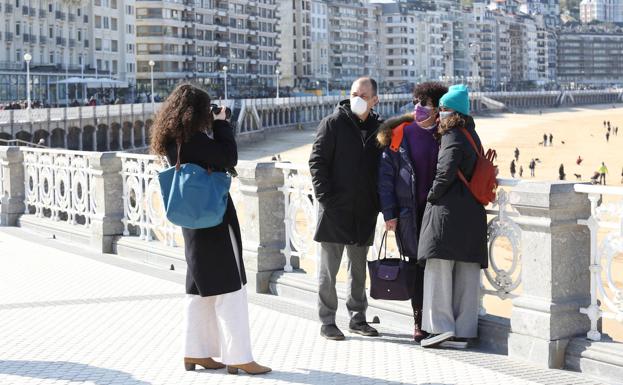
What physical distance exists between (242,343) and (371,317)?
6.35ft

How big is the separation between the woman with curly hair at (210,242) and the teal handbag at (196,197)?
85 mm

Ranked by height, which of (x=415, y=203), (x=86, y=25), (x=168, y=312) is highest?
(x=86, y=25)

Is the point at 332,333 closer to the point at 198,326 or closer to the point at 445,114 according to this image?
the point at 198,326

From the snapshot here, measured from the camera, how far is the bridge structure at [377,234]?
290 inches

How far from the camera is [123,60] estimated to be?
112m

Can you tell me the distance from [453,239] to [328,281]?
1154mm

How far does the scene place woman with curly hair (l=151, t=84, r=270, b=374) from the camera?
7242mm

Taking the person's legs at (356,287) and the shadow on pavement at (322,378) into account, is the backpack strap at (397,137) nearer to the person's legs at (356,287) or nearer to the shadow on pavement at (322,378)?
the person's legs at (356,287)

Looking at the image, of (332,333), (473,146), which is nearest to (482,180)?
(473,146)

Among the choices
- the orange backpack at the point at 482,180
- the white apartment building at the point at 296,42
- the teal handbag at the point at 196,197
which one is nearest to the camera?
the teal handbag at the point at 196,197

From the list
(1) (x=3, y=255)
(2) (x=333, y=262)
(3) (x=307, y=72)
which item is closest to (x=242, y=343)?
(2) (x=333, y=262)

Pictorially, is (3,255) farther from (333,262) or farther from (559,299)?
(559,299)

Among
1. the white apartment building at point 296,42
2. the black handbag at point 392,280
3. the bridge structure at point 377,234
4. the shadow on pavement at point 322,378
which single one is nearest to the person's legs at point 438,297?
the black handbag at point 392,280

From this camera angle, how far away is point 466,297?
26.2ft
